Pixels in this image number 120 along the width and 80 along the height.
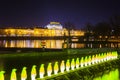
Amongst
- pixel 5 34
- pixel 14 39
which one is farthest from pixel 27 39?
pixel 5 34

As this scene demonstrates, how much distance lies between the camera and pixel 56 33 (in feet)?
492

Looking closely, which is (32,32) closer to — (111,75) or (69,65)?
(111,75)

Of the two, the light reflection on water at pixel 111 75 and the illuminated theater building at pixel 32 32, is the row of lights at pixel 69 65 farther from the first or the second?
the illuminated theater building at pixel 32 32

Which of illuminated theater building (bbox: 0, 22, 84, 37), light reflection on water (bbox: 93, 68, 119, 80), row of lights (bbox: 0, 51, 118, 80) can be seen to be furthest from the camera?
illuminated theater building (bbox: 0, 22, 84, 37)

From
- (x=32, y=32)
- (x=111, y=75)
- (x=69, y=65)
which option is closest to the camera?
(x=69, y=65)

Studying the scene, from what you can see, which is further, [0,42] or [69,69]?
[0,42]

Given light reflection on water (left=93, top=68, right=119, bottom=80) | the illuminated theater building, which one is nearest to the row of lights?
light reflection on water (left=93, top=68, right=119, bottom=80)

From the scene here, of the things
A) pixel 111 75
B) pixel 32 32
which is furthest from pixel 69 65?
pixel 32 32

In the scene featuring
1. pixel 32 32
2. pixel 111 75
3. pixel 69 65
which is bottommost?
pixel 111 75

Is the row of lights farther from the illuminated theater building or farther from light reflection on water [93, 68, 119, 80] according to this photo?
the illuminated theater building

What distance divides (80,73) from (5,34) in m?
129

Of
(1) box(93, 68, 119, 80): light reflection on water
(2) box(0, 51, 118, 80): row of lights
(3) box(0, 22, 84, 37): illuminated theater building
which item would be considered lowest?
(1) box(93, 68, 119, 80): light reflection on water

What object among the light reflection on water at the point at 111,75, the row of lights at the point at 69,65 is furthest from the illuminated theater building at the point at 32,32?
the row of lights at the point at 69,65

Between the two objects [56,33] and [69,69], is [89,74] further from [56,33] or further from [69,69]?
[56,33]
